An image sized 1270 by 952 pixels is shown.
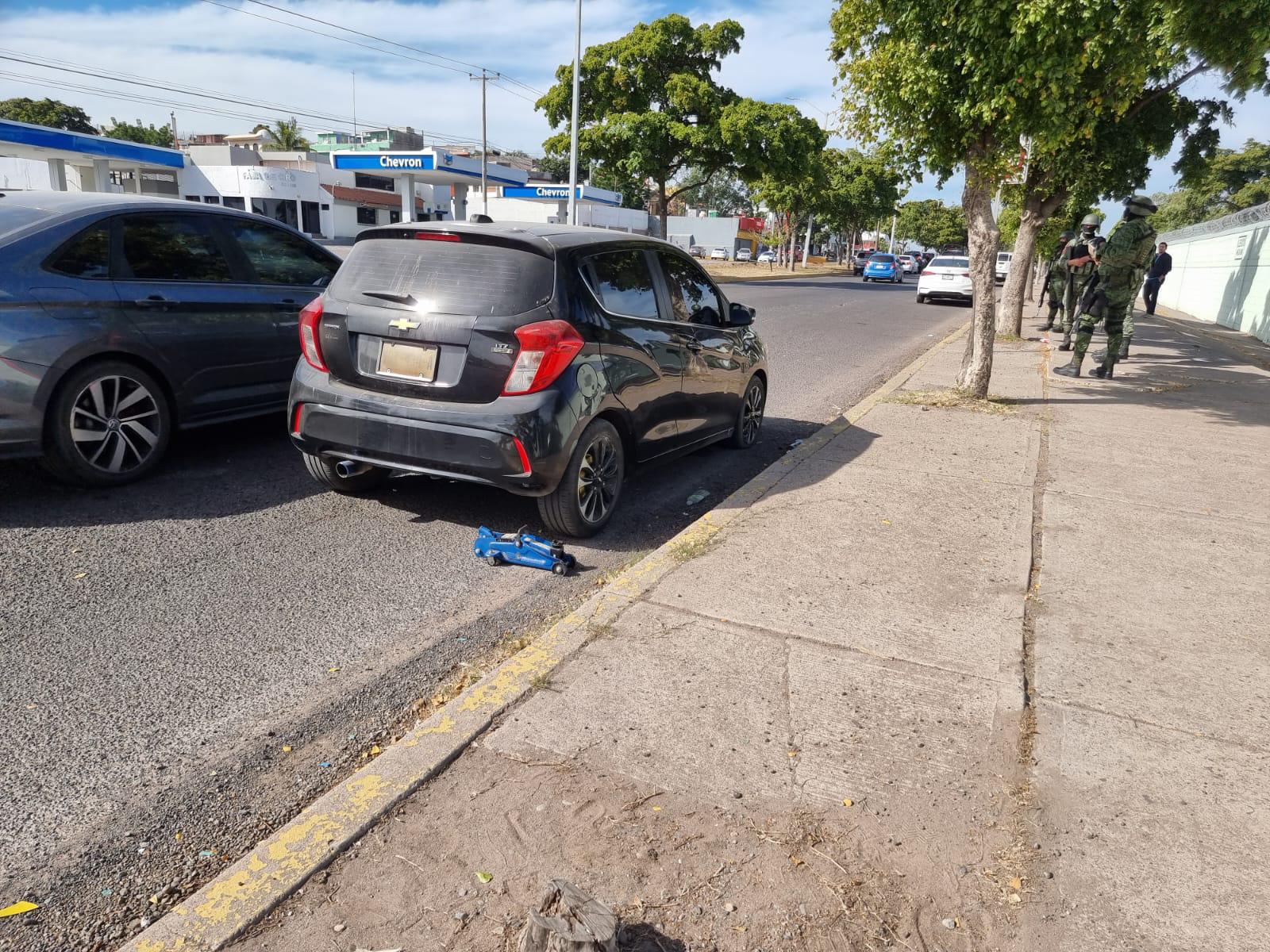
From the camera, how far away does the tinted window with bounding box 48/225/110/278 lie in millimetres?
5035

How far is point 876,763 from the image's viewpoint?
2949 mm

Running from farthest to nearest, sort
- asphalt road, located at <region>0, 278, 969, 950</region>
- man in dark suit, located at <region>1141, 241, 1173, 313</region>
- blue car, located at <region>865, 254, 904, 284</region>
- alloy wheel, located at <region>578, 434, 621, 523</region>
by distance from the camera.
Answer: blue car, located at <region>865, 254, 904, 284</region> < man in dark suit, located at <region>1141, 241, 1173, 313</region> < alloy wheel, located at <region>578, 434, 621, 523</region> < asphalt road, located at <region>0, 278, 969, 950</region>

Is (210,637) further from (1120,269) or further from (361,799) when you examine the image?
(1120,269)

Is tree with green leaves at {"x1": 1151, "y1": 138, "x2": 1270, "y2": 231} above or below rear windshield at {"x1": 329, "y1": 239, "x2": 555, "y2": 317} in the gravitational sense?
above

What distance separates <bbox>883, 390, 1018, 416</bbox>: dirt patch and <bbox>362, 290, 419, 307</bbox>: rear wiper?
5.88 m

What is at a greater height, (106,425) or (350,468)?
(106,425)

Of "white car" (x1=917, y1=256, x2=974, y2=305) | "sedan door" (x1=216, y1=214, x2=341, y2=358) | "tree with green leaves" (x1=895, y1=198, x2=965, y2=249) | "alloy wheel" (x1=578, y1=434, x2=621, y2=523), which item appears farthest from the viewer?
"tree with green leaves" (x1=895, y1=198, x2=965, y2=249)

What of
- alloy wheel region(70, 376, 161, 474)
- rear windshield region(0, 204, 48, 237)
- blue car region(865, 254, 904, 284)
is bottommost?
blue car region(865, 254, 904, 284)

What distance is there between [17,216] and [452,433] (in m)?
2.83

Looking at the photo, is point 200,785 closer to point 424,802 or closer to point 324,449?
point 424,802

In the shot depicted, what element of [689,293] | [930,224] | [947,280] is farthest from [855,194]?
[689,293]

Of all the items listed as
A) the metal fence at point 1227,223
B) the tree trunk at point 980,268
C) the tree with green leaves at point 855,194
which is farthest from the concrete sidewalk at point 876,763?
the tree with green leaves at point 855,194

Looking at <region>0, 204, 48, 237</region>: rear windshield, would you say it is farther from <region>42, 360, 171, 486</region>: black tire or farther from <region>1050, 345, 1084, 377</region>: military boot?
<region>1050, 345, 1084, 377</region>: military boot

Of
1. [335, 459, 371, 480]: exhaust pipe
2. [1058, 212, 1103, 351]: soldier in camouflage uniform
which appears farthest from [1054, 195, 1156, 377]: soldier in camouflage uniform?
[335, 459, 371, 480]: exhaust pipe
